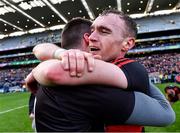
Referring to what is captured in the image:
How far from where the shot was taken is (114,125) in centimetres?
175

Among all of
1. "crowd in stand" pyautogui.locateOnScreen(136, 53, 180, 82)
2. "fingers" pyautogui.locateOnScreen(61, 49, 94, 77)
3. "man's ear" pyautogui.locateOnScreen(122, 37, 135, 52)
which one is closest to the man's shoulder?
"man's ear" pyautogui.locateOnScreen(122, 37, 135, 52)

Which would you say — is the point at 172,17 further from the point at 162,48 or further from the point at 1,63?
the point at 1,63

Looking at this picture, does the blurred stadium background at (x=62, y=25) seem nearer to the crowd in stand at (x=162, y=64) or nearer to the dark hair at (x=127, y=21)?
the crowd in stand at (x=162, y=64)

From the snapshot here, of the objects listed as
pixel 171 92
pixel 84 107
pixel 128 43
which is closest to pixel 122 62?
pixel 128 43

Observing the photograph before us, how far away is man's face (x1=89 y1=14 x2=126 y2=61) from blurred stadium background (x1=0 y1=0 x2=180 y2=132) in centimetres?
3559

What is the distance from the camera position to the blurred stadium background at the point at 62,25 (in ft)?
143

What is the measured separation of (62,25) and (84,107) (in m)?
59.2

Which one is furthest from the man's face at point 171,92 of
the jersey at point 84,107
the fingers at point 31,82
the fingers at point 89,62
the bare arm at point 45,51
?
the fingers at point 89,62

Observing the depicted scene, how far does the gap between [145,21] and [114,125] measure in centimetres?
5738


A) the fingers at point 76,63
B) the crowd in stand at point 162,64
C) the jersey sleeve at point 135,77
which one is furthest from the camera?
the crowd in stand at point 162,64

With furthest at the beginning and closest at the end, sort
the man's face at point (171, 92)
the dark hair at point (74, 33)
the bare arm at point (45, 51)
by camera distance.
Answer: the man's face at point (171, 92) < the dark hair at point (74, 33) < the bare arm at point (45, 51)

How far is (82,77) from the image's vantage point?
1.58 meters

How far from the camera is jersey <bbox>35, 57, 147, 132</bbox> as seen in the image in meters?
1.63

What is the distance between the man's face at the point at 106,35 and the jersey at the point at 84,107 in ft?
0.90
